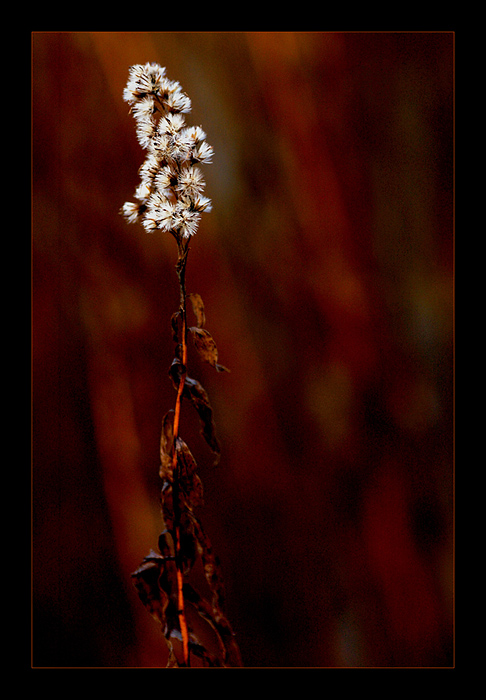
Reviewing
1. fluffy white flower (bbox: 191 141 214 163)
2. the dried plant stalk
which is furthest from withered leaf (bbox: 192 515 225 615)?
fluffy white flower (bbox: 191 141 214 163)

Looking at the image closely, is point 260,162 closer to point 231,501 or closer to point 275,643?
point 231,501

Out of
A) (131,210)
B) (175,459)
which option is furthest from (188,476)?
(131,210)

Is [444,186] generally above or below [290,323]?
above

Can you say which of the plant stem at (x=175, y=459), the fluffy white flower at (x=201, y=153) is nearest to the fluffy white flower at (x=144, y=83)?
the fluffy white flower at (x=201, y=153)

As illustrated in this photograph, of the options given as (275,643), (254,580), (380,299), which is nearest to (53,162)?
(380,299)

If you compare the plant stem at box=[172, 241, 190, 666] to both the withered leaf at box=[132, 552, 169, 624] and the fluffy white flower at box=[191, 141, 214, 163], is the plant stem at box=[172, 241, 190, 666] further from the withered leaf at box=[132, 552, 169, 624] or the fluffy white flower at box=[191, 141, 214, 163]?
the fluffy white flower at box=[191, 141, 214, 163]
